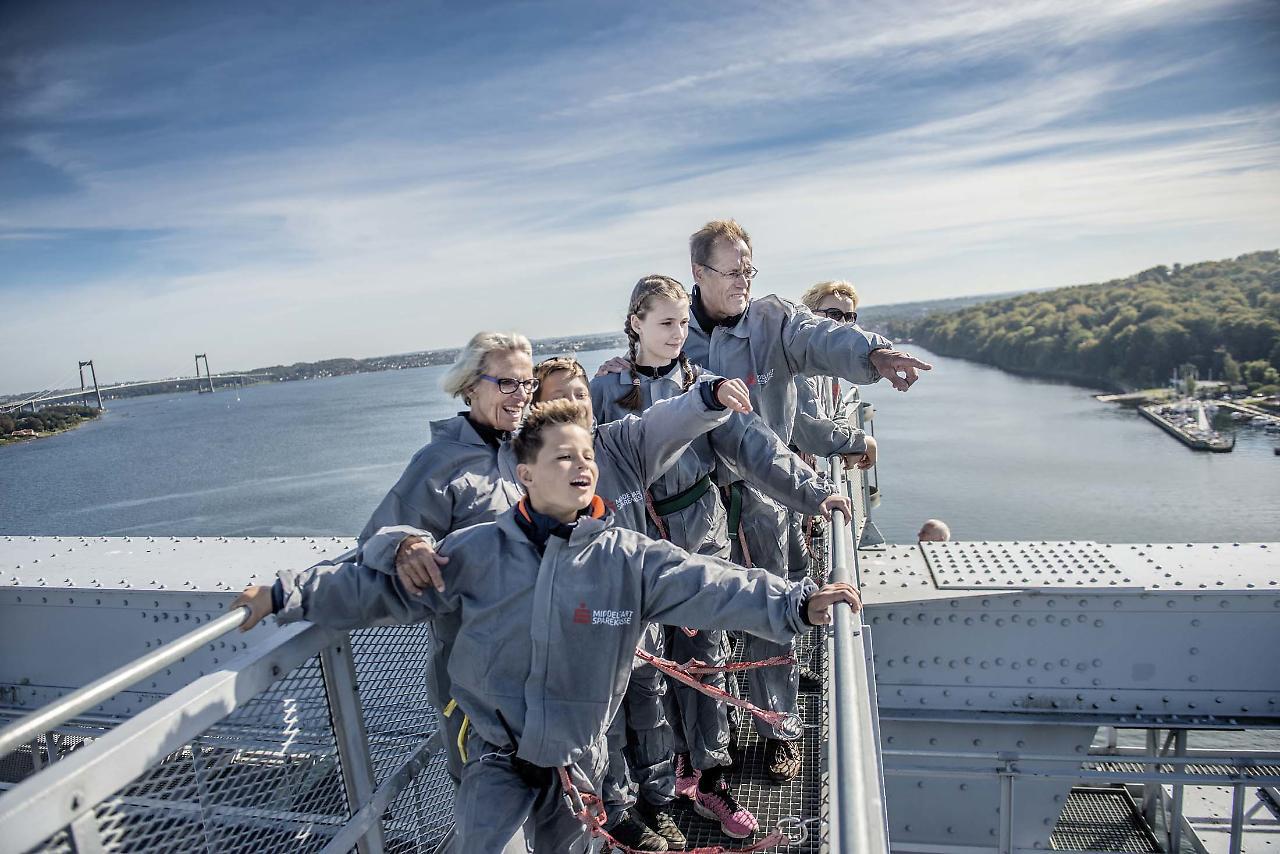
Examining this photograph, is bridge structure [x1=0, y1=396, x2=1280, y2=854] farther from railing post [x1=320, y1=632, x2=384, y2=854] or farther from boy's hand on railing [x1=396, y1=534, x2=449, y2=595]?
boy's hand on railing [x1=396, y1=534, x2=449, y2=595]

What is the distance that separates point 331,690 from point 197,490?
163ft

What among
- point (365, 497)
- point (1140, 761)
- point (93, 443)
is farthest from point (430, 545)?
point (93, 443)

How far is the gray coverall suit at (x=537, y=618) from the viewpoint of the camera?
197 cm

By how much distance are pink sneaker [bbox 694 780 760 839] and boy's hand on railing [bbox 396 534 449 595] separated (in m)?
1.40

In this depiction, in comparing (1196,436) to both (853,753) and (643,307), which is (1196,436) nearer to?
(643,307)

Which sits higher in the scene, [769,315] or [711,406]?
[769,315]

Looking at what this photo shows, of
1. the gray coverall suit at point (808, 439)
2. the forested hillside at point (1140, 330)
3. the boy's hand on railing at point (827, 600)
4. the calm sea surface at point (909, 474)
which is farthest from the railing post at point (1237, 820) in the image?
the forested hillside at point (1140, 330)

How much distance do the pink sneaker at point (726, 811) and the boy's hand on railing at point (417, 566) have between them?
1404mm

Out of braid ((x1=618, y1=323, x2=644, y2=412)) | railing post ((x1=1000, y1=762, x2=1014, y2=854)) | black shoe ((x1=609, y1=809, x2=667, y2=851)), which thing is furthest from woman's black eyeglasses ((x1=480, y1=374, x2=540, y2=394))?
railing post ((x1=1000, y1=762, x2=1014, y2=854))

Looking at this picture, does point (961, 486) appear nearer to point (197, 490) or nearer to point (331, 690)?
point (197, 490)

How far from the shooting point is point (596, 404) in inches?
116

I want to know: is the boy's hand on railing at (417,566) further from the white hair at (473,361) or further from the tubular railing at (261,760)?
the white hair at (473,361)

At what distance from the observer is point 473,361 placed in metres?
2.46

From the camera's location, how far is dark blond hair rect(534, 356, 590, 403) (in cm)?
261
